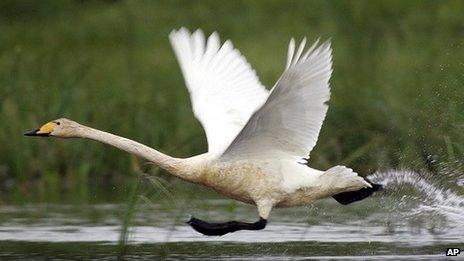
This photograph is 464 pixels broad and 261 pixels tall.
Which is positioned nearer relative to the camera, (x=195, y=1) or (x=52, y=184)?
(x=52, y=184)

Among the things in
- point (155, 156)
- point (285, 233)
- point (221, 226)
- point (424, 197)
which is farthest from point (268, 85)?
point (221, 226)

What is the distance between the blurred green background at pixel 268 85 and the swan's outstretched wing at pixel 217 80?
51 centimetres

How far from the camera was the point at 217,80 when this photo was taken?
12359 millimetres

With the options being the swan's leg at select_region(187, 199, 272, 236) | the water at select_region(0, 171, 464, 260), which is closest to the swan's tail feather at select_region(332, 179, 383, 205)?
the water at select_region(0, 171, 464, 260)

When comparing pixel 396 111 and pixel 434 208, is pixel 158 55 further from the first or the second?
pixel 434 208

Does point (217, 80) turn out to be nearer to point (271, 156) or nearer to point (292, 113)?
point (271, 156)

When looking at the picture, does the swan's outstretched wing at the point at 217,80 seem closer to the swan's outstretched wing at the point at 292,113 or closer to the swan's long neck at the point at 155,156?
the swan's outstretched wing at the point at 292,113

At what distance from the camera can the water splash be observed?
12164mm

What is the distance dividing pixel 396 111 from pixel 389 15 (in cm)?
1012

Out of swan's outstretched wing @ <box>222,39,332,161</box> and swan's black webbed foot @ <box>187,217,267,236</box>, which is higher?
swan's outstretched wing @ <box>222,39,332,161</box>

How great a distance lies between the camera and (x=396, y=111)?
14.9 m

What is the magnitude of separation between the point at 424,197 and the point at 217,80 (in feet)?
5.97

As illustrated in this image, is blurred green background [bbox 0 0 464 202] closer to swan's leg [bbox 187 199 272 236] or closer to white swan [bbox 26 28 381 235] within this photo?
white swan [bbox 26 28 381 235]

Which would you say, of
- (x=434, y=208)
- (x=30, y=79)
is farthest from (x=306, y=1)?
(x=434, y=208)
